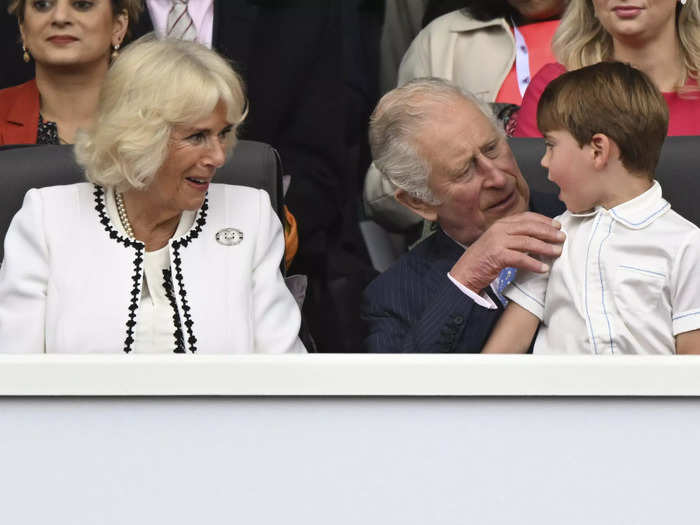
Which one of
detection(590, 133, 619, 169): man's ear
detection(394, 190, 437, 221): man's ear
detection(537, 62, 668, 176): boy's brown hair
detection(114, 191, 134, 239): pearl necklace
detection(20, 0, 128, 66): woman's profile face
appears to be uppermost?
detection(537, 62, 668, 176): boy's brown hair

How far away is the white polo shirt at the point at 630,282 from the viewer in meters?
1.77

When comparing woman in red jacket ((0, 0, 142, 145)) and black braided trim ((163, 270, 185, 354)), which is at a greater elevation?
woman in red jacket ((0, 0, 142, 145))

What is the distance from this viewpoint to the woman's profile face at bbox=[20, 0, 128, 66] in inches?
→ 100

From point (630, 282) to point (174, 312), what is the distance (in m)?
0.69

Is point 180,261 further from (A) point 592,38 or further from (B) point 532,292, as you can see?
(A) point 592,38

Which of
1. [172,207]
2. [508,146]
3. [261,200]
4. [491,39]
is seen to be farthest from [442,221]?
[491,39]

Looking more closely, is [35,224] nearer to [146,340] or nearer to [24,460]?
[146,340]

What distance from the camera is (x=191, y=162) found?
6.54ft

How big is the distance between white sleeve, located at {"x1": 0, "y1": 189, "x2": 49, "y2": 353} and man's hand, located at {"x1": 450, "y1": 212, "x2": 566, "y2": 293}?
636 mm

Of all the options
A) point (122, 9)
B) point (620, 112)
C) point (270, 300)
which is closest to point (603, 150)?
point (620, 112)

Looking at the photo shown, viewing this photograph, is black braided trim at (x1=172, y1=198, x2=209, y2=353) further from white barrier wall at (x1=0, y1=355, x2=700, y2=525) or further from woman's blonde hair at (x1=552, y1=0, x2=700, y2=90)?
woman's blonde hair at (x1=552, y1=0, x2=700, y2=90)

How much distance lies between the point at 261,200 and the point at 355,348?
0.43 m

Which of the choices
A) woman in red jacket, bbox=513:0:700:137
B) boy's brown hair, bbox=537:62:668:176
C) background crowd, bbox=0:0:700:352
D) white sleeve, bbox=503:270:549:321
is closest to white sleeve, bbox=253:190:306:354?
background crowd, bbox=0:0:700:352

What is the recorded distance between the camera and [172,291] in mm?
2000
